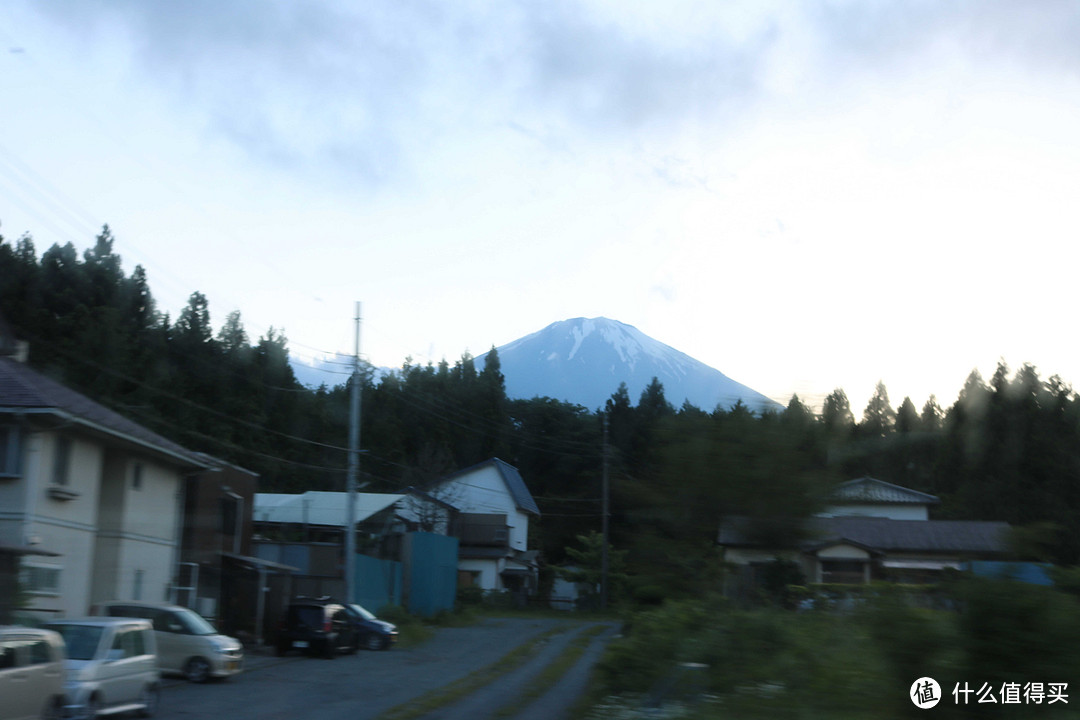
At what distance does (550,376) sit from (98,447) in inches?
6125

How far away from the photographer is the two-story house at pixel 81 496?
1814 cm

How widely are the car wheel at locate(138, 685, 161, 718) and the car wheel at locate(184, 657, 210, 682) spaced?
180 inches

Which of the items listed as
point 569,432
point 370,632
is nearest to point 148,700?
point 370,632

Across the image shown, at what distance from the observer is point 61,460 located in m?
19.3

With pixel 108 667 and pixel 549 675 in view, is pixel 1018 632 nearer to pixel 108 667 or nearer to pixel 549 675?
pixel 108 667

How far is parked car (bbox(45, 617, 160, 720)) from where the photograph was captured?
1177cm

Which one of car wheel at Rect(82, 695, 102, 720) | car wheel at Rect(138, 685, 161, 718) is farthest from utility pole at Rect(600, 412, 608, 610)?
car wheel at Rect(82, 695, 102, 720)

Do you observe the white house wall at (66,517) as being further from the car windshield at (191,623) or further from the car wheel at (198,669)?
the car wheel at (198,669)

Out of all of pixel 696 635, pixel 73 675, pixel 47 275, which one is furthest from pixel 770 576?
pixel 47 275

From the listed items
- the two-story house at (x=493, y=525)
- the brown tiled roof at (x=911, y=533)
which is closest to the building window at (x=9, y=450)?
the brown tiled roof at (x=911, y=533)

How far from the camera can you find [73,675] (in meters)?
11.7

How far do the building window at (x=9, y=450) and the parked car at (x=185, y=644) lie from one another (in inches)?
127

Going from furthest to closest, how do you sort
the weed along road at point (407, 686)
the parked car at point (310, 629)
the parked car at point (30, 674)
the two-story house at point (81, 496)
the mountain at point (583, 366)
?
the mountain at point (583, 366)
the parked car at point (310, 629)
the two-story house at point (81, 496)
the weed along road at point (407, 686)
the parked car at point (30, 674)

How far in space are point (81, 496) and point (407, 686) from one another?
326 inches
